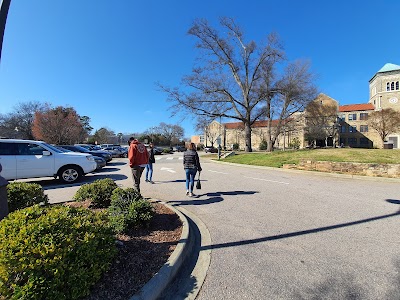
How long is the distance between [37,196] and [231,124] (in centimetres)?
9026

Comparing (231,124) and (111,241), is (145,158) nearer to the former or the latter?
(111,241)

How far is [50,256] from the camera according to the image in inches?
84.5

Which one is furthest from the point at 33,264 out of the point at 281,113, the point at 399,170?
the point at 281,113

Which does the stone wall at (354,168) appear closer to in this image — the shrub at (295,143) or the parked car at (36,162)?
the parked car at (36,162)

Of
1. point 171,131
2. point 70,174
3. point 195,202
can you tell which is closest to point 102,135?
point 171,131

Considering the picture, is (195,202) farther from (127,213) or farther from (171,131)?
(171,131)

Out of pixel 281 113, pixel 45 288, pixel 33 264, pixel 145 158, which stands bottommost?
pixel 45 288

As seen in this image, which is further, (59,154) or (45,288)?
(59,154)

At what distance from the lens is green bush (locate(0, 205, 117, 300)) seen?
6.63 ft

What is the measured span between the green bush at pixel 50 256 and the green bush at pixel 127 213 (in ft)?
4.16

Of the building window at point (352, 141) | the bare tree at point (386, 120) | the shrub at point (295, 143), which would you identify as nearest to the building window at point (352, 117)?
the building window at point (352, 141)

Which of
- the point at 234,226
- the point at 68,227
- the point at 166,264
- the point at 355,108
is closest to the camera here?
the point at 68,227

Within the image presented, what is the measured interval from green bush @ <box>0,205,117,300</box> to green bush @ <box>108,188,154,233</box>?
1268 millimetres

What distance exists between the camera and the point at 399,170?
1038cm
